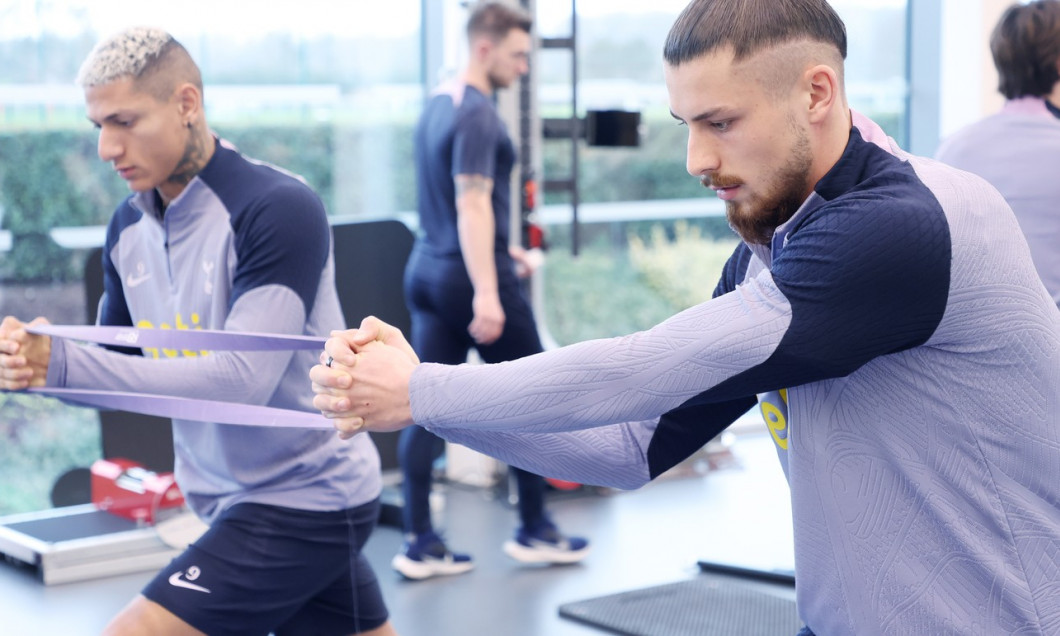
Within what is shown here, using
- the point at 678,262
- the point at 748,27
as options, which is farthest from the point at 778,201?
the point at 678,262

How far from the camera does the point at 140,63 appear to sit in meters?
2.27

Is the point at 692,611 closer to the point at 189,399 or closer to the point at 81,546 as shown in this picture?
the point at 81,546

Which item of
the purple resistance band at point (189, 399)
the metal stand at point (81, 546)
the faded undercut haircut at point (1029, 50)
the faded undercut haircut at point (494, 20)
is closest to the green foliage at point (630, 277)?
the faded undercut haircut at point (494, 20)

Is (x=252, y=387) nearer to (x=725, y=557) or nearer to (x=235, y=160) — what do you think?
(x=235, y=160)

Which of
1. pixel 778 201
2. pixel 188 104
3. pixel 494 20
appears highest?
pixel 494 20

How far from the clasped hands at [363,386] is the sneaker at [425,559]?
2820 millimetres

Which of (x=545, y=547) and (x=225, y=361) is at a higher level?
(x=225, y=361)

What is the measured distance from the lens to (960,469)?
136 cm

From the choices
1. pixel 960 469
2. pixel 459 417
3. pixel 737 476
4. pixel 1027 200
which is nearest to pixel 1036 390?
pixel 960 469

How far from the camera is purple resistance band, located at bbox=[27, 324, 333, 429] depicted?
185cm

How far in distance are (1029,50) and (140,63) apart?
7.13 ft

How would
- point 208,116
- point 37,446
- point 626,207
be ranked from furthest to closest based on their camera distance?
point 626,207, point 208,116, point 37,446

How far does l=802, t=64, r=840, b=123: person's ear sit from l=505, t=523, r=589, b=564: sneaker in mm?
3132

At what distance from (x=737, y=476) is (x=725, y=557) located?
4.09ft
